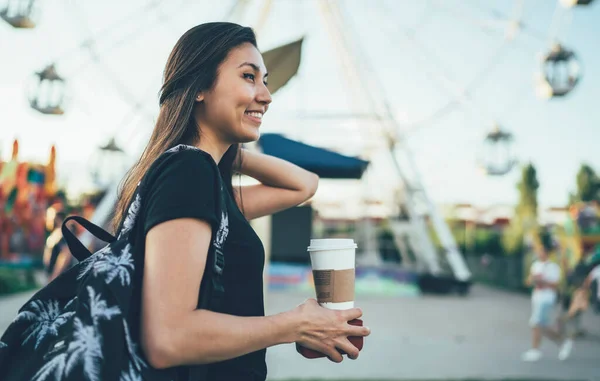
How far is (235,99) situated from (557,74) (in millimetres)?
8065

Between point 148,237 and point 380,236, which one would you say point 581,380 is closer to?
point 148,237

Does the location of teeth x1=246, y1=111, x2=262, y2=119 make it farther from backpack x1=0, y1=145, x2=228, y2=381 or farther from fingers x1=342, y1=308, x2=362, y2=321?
fingers x1=342, y1=308, x2=362, y2=321

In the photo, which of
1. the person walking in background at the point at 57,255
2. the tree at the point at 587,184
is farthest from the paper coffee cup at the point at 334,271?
the tree at the point at 587,184

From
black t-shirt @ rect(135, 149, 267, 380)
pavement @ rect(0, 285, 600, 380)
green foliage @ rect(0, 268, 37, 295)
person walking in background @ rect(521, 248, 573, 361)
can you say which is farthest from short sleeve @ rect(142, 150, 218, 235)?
green foliage @ rect(0, 268, 37, 295)

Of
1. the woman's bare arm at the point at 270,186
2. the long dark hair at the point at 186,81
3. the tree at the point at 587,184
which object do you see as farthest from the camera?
the tree at the point at 587,184

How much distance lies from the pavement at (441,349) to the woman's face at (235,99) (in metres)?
3.78

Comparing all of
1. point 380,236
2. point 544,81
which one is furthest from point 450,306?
point 380,236

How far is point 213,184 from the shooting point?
36.8 inches

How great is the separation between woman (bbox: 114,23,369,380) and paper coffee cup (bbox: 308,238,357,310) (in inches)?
3.2

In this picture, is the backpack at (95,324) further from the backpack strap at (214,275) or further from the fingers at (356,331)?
the fingers at (356,331)

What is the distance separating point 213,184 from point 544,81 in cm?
824

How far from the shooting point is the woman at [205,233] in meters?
0.87

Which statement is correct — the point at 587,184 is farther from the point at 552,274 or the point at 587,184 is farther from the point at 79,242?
the point at 79,242

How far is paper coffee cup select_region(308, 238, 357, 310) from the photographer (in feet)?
3.61
